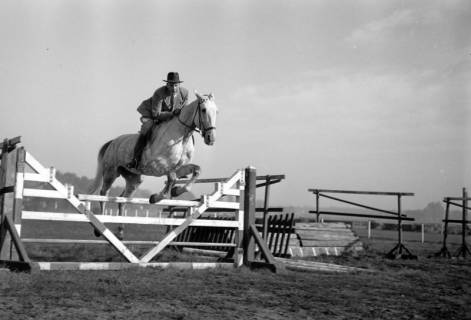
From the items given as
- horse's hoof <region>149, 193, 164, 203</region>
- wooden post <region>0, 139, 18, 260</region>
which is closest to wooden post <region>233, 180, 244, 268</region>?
horse's hoof <region>149, 193, 164, 203</region>

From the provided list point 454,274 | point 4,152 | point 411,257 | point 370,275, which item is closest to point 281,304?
point 370,275

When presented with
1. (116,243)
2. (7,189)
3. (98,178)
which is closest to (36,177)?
(7,189)

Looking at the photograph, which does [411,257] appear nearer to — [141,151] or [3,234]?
[141,151]

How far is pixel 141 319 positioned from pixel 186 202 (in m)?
4.00

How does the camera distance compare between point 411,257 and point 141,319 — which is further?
point 411,257

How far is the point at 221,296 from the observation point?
530 cm

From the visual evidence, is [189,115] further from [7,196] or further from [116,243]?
[7,196]

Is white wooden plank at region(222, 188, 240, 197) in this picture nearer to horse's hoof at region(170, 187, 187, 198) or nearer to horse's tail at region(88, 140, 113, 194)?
horse's hoof at region(170, 187, 187, 198)

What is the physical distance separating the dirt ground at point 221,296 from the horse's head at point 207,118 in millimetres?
1952

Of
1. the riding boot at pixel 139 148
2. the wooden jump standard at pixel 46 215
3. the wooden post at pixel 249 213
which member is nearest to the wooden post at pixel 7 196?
the wooden jump standard at pixel 46 215

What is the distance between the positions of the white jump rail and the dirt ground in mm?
528

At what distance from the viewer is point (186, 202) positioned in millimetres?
8000

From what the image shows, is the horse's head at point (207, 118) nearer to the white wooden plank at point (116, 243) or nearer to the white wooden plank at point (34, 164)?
the white wooden plank at point (116, 243)

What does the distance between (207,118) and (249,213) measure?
182cm
